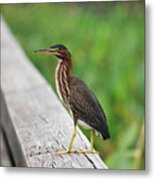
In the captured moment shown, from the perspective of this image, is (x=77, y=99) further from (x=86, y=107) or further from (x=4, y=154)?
(x=4, y=154)

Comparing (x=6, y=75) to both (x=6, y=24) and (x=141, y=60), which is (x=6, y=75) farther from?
(x=141, y=60)

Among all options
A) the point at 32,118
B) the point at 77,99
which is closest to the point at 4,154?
the point at 32,118

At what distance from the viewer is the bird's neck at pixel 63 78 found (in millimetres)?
2129

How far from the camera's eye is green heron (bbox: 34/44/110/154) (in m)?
2.11

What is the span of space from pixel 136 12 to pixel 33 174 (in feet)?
2.03

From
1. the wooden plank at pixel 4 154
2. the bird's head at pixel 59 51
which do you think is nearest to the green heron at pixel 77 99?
the bird's head at pixel 59 51

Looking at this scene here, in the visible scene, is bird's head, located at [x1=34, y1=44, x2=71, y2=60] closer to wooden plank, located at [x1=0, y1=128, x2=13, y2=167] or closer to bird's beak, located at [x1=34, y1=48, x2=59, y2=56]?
bird's beak, located at [x1=34, y1=48, x2=59, y2=56]

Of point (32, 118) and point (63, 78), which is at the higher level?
point (63, 78)

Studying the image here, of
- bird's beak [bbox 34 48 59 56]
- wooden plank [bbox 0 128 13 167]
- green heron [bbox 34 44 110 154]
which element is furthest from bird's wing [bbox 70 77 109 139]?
wooden plank [bbox 0 128 13 167]

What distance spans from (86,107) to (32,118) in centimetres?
19

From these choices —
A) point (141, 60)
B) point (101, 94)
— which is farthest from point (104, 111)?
point (141, 60)

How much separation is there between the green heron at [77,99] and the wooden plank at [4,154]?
0.20m

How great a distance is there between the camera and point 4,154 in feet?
7.22

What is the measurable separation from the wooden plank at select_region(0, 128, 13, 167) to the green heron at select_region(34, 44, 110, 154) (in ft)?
0.66
